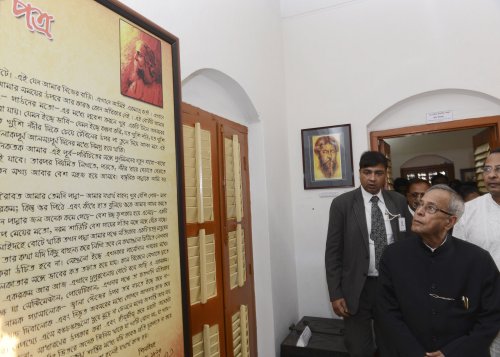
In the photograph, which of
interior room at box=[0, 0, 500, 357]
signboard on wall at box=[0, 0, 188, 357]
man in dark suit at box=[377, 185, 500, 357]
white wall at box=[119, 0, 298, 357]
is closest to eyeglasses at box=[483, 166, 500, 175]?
man in dark suit at box=[377, 185, 500, 357]

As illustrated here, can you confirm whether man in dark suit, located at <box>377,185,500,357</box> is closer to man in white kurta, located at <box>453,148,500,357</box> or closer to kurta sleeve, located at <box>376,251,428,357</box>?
kurta sleeve, located at <box>376,251,428,357</box>

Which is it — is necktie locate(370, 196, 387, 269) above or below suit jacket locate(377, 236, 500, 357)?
above

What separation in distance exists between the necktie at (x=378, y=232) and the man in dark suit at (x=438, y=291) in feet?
1.80

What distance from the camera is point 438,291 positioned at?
5.62 feet

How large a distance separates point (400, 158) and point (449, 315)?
279 inches

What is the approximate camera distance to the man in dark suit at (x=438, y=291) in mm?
1646

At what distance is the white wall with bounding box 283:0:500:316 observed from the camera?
3.26 m

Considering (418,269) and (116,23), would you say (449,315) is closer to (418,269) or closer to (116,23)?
(418,269)

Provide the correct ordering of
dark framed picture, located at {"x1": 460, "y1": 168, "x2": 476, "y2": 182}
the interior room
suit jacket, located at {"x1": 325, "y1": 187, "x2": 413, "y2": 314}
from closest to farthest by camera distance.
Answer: suit jacket, located at {"x1": 325, "y1": 187, "x2": 413, "y2": 314} → the interior room → dark framed picture, located at {"x1": 460, "y1": 168, "x2": 476, "y2": 182}

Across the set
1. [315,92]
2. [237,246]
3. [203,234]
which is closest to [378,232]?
[237,246]

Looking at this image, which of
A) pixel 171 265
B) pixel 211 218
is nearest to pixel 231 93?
pixel 211 218

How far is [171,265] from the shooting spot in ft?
4.58

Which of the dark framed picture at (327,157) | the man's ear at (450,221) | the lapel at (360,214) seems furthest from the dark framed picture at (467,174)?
the man's ear at (450,221)

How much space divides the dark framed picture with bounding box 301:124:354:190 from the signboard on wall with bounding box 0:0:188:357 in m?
2.45
